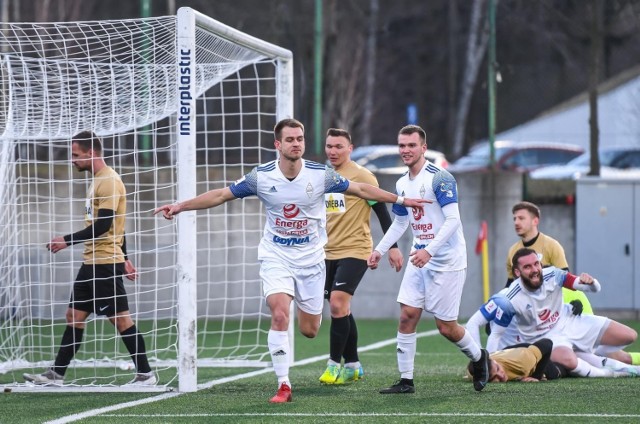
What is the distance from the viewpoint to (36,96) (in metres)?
11.4

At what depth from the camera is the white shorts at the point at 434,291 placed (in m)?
9.32

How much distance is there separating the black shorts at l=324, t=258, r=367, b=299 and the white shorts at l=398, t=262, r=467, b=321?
38.3 inches

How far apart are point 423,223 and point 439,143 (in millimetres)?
28246

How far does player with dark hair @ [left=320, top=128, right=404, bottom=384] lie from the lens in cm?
1039

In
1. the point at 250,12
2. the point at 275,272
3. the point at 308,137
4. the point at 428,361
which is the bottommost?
the point at 428,361

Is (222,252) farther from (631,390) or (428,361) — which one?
(631,390)

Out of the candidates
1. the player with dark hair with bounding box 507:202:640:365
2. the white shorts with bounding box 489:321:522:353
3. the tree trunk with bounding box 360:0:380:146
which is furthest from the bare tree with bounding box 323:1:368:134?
the white shorts with bounding box 489:321:522:353

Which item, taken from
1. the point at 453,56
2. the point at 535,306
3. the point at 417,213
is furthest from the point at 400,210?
the point at 453,56

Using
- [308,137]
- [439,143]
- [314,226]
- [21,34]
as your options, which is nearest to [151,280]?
[308,137]

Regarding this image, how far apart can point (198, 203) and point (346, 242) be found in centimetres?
206

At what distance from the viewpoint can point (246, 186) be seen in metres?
9.04

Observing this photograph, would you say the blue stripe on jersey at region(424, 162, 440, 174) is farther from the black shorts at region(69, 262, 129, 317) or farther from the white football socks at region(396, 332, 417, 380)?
the black shorts at region(69, 262, 129, 317)

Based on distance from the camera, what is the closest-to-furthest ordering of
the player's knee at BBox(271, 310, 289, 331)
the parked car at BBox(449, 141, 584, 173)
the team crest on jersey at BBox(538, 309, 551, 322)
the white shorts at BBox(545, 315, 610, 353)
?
1. the player's knee at BBox(271, 310, 289, 331)
2. the team crest on jersey at BBox(538, 309, 551, 322)
3. the white shorts at BBox(545, 315, 610, 353)
4. the parked car at BBox(449, 141, 584, 173)

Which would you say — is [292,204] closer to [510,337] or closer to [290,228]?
[290,228]
